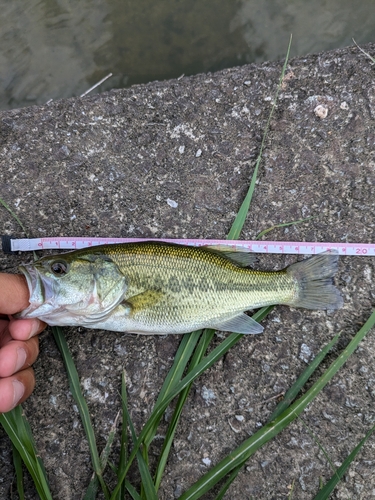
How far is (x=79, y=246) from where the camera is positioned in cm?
304

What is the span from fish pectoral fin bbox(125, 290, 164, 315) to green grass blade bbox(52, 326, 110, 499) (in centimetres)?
62

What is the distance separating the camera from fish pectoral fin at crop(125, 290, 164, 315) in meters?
2.62

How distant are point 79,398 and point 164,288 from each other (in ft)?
3.24

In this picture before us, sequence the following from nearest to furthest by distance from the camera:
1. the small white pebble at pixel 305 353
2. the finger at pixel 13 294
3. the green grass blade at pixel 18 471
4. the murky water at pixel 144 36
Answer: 1. the finger at pixel 13 294
2. the green grass blade at pixel 18 471
3. the small white pebble at pixel 305 353
4. the murky water at pixel 144 36

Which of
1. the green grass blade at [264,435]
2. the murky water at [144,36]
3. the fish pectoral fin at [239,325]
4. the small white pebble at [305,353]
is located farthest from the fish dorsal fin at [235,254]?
the murky water at [144,36]

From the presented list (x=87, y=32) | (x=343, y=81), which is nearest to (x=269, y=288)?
(x=343, y=81)

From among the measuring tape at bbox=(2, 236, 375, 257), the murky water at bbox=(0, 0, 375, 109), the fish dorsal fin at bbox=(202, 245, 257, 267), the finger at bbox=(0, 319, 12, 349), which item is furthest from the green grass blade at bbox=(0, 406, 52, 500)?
the murky water at bbox=(0, 0, 375, 109)

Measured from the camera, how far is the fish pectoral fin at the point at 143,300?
8.61 feet

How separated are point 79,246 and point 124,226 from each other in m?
0.37

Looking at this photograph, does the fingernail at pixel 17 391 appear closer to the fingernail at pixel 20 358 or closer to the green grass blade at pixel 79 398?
the fingernail at pixel 20 358

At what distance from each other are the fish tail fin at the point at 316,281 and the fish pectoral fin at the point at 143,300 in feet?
2.96

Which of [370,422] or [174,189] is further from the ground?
[174,189]

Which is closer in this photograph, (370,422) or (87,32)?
(370,422)

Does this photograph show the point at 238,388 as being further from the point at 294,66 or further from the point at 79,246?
the point at 294,66
